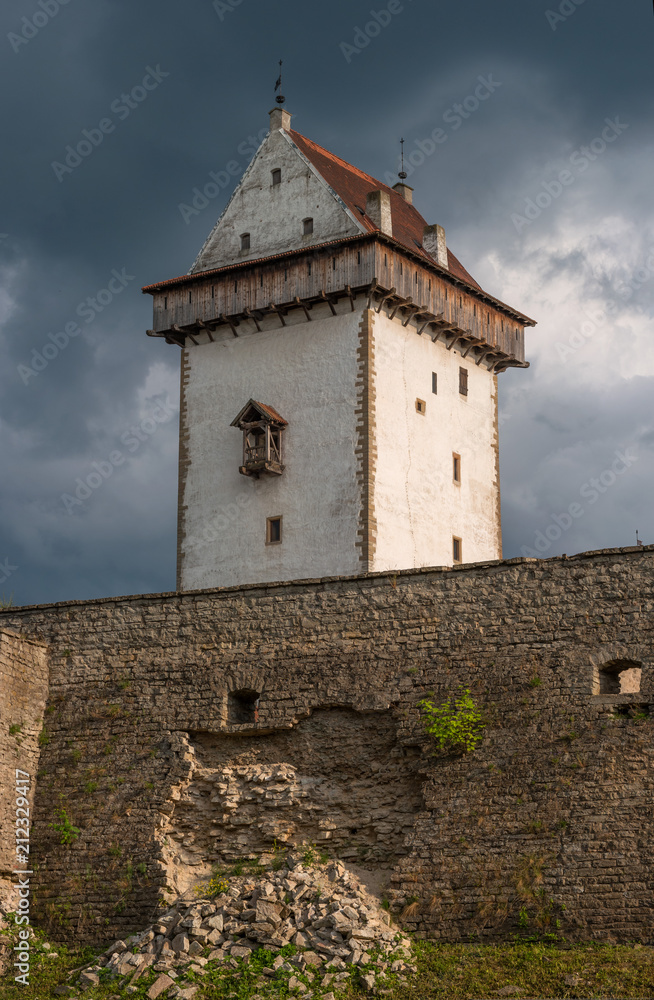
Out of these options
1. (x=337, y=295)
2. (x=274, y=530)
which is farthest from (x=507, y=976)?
(x=337, y=295)

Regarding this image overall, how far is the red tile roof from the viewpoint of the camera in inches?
1423

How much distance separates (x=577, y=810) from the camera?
68.6ft

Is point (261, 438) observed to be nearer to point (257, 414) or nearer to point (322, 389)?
point (257, 414)

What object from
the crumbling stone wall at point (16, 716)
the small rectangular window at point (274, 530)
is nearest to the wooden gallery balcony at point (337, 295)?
the small rectangular window at point (274, 530)

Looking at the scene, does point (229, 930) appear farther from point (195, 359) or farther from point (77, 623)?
point (195, 359)

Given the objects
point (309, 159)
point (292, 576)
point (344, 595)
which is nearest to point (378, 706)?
point (344, 595)

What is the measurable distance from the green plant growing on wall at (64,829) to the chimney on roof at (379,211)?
1749 cm

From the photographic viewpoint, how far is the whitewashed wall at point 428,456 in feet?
110

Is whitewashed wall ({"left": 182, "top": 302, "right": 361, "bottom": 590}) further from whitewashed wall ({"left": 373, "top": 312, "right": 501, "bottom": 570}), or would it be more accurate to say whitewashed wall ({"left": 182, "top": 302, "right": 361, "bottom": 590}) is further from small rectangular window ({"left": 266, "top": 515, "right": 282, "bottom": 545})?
whitewashed wall ({"left": 373, "top": 312, "right": 501, "bottom": 570})

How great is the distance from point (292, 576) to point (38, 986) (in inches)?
513

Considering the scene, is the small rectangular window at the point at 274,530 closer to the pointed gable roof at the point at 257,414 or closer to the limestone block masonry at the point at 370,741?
the pointed gable roof at the point at 257,414

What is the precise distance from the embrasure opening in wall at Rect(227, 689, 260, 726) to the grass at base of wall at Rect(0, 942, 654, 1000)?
4732 mm

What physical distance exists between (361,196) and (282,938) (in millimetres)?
22019

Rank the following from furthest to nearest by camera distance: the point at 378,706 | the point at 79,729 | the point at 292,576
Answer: the point at 292,576, the point at 79,729, the point at 378,706
